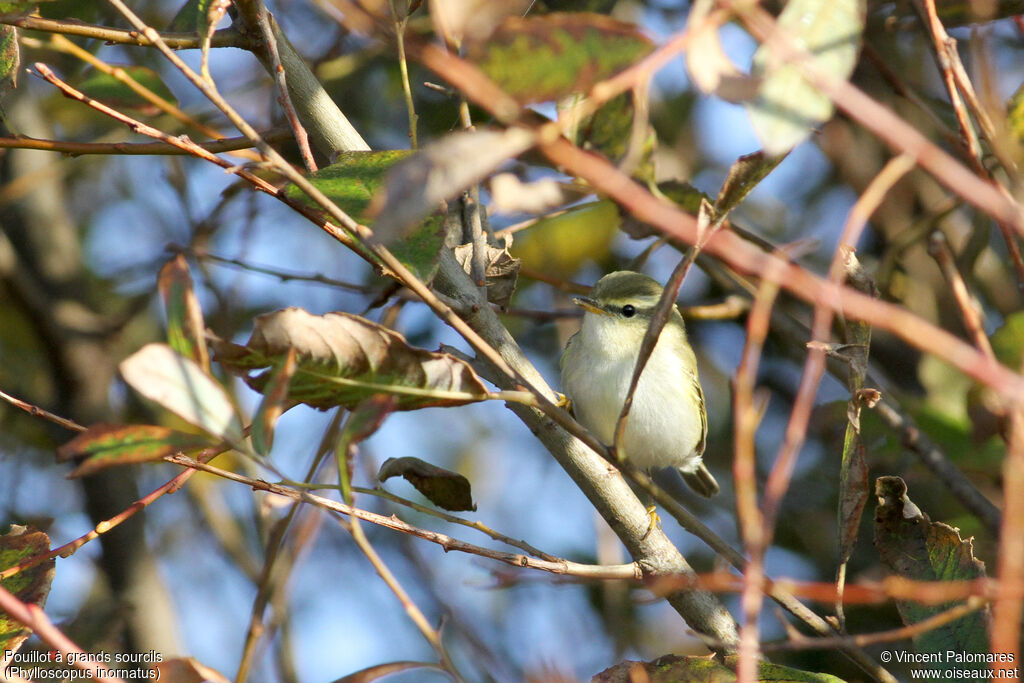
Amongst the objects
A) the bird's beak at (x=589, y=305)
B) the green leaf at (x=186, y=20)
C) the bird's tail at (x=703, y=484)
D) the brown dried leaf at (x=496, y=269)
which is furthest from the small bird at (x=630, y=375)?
the green leaf at (x=186, y=20)

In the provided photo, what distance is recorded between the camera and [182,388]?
38.5 inches

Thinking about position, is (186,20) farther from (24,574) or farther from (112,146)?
(24,574)

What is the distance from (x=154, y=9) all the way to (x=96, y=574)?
231 cm

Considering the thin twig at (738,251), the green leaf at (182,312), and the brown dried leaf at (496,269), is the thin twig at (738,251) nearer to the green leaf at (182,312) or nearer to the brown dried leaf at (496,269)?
the green leaf at (182,312)

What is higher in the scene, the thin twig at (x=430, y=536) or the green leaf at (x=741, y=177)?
the green leaf at (x=741, y=177)

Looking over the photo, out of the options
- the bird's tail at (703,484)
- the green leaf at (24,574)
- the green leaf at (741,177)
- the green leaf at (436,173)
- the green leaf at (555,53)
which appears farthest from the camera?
the bird's tail at (703,484)

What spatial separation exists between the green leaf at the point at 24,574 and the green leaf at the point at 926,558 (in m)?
1.38

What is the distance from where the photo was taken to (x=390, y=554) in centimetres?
406

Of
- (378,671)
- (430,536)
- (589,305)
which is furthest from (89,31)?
(589,305)

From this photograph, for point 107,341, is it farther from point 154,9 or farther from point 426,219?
point 426,219

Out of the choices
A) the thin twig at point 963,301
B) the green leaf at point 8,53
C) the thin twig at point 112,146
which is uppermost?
the green leaf at point 8,53

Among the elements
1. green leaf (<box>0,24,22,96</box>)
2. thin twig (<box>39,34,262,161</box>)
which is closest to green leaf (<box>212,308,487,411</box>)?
thin twig (<box>39,34,262,161</box>)

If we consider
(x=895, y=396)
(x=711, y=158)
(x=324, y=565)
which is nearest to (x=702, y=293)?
(x=711, y=158)

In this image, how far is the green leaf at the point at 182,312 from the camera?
0.98 metres
